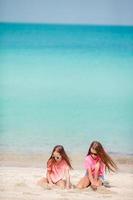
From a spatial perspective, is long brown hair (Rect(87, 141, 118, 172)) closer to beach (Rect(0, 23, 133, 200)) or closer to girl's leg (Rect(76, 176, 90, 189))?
beach (Rect(0, 23, 133, 200))

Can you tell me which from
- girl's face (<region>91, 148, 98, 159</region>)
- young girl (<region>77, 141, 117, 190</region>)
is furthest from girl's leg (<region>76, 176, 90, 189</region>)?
girl's face (<region>91, 148, 98, 159</region>)

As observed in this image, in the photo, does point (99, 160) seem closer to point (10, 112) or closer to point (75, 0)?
point (10, 112)

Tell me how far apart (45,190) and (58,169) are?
0.13 metres

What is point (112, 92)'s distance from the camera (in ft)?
6.31

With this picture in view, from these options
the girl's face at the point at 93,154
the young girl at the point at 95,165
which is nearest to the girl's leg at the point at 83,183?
the young girl at the point at 95,165

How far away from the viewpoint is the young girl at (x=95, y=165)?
73.4 inches

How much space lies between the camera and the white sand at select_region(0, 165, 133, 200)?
72.7 inches

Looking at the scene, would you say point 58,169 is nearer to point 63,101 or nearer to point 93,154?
point 93,154

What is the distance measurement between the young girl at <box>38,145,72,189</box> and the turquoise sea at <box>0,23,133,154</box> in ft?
0.17

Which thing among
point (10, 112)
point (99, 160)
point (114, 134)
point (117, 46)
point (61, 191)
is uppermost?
point (117, 46)

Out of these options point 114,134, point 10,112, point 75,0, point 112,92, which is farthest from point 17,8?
point 114,134

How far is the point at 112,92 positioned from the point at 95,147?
1.01 feet

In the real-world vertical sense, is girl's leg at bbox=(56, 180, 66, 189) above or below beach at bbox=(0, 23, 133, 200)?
below

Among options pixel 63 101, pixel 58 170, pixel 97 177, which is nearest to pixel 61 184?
pixel 58 170
